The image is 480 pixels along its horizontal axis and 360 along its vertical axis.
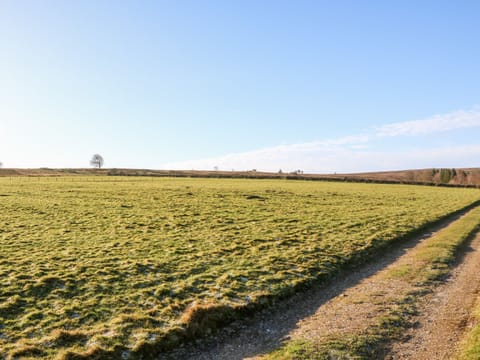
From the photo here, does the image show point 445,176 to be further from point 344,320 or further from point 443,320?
point 344,320

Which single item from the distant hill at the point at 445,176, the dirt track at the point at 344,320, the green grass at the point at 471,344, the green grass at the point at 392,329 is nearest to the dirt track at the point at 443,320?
the dirt track at the point at 344,320

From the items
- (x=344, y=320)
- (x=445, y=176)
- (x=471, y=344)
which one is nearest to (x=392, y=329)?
(x=344, y=320)

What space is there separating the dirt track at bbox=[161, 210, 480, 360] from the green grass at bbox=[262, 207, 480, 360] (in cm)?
36

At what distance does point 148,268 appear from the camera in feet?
59.4

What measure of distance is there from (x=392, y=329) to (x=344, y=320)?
4.93ft

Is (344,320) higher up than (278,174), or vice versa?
(278,174)

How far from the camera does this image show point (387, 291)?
15023 mm

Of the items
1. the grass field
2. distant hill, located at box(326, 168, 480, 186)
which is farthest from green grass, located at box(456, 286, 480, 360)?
distant hill, located at box(326, 168, 480, 186)

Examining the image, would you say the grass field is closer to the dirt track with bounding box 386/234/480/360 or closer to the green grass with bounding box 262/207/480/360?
the green grass with bounding box 262/207/480/360

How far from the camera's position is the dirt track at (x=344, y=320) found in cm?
1061

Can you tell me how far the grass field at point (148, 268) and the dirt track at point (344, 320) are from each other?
82cm

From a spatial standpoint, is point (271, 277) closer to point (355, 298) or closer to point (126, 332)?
point (355, 298)

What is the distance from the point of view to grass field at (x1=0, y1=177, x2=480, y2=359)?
1150cm

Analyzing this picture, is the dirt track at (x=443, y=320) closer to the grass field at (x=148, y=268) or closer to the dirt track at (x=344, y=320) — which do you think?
the dirt track at (x=344, y=320)
